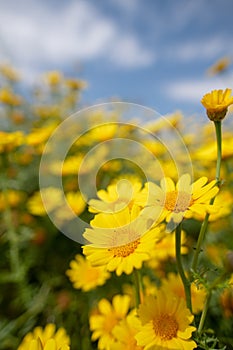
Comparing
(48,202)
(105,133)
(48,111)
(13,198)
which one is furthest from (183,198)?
(48,111)

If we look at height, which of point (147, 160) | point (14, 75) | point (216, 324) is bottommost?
point (216, 324)

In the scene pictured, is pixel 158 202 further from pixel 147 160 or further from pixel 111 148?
pixel 111 148

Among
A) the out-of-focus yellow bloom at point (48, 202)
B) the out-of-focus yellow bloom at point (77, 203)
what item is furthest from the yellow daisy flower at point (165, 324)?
the out-of-focus yellow bloom at point (48, 202)

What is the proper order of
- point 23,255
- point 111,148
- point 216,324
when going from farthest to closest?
1. point 111,148
2. point 23,255
3. point 216,324

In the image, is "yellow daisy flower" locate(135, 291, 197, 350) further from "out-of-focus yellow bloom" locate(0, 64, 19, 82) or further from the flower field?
"out-of-focus yellow bloom" locate(0, 64, 19, 82)

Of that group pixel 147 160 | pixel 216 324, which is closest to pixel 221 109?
pixel 216 324

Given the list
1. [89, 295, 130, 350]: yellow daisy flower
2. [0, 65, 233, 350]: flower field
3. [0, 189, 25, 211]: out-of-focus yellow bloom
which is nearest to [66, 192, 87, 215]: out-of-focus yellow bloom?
[0, 65, 233, 350]: flower field

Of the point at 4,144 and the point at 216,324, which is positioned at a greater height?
the point at 4,144

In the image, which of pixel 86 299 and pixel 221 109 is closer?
pixel 221 109

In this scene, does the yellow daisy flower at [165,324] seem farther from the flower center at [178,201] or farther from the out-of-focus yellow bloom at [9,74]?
the out-of-focus yellow bloom at [9,74]
